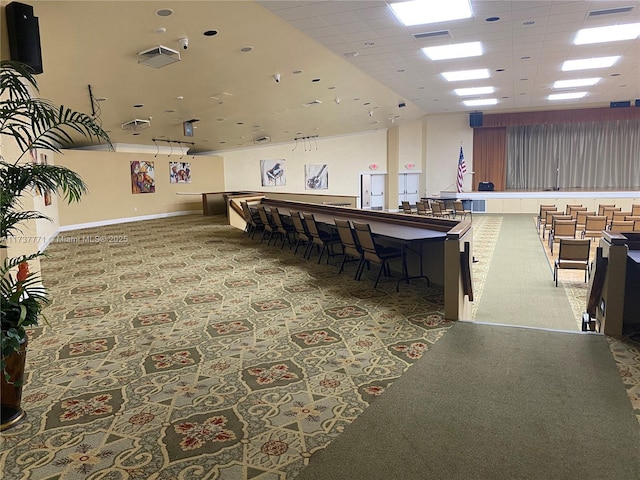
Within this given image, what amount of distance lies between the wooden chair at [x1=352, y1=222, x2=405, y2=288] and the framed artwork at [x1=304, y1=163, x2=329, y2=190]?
15.3m

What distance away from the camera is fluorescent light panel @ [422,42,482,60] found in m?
8.43

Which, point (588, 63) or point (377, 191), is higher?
point (588, 63)

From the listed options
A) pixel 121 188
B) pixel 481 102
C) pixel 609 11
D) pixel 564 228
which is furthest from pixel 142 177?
pixel 609 11

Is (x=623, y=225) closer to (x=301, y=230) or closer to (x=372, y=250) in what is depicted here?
(x=372, y=250)

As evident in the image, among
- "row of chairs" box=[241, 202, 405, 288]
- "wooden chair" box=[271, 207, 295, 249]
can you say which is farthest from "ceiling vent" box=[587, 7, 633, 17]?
"wooden chair" box=[271, 207, 295, 249]

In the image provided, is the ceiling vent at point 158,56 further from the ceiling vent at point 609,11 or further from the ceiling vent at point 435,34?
the ceiling vent at point 609,11

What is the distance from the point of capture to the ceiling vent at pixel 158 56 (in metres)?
6.45

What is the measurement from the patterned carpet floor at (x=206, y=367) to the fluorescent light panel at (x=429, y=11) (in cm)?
386

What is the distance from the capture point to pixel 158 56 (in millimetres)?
6523

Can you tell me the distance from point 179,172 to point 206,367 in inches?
618

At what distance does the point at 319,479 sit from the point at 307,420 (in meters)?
0.57

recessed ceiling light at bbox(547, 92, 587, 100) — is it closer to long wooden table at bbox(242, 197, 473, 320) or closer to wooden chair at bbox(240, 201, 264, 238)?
long wooden table at bbox(242, 197, 473, 320)

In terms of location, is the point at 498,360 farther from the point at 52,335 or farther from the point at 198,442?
the point at 52,335

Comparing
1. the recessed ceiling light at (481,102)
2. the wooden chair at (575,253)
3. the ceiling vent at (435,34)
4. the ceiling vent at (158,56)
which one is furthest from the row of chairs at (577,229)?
the ceiling vent at (158,56)
